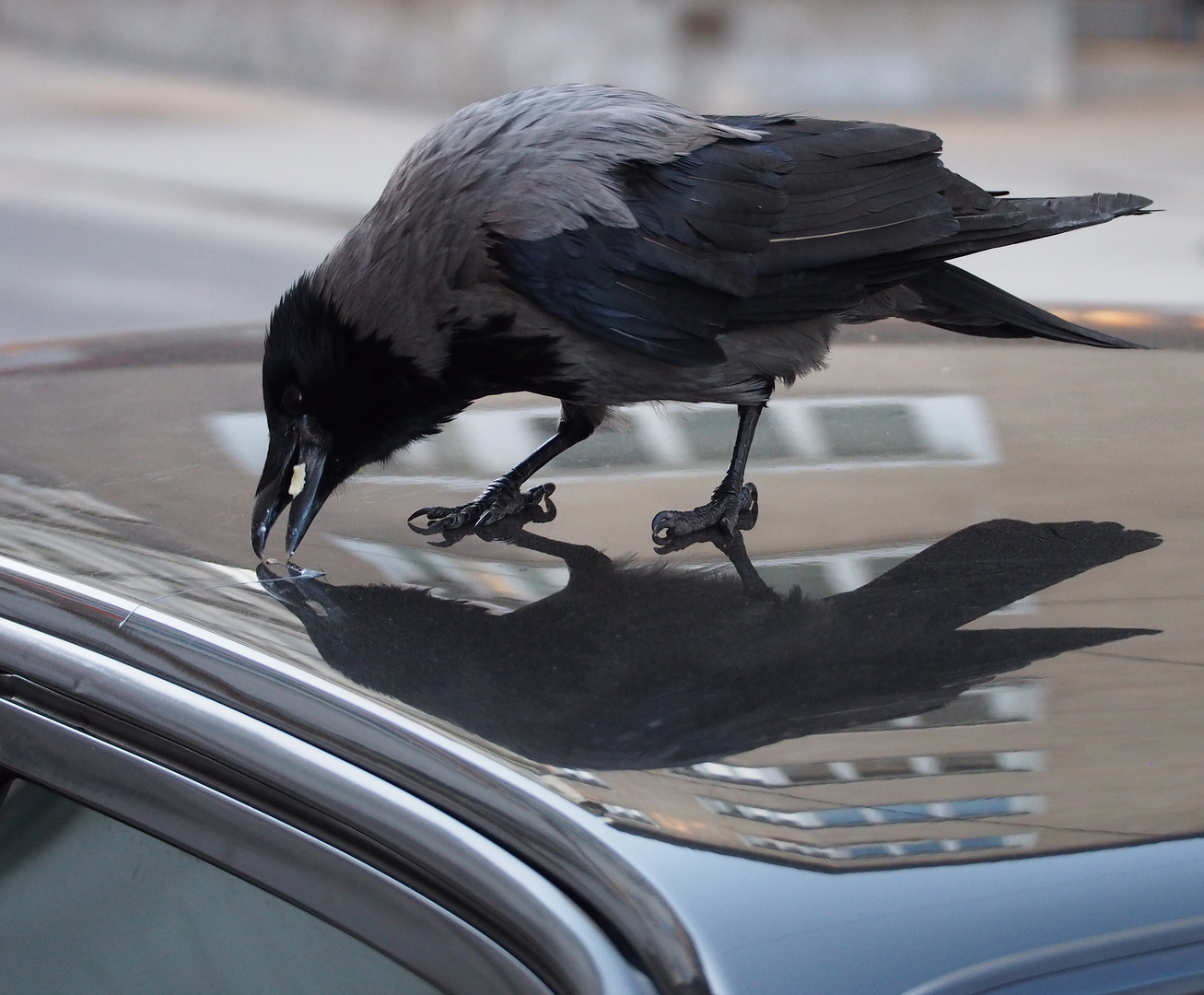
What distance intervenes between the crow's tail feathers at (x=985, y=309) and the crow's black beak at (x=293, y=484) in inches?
39.6

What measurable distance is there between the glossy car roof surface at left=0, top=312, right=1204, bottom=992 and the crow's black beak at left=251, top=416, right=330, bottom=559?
0.12 ft

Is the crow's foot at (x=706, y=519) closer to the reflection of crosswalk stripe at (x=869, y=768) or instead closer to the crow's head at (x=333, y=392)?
the crow's head at (x=333, y=392)

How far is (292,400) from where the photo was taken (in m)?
2.31

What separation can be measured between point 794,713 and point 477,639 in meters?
0.36

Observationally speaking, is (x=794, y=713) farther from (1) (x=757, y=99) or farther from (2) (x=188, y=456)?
(1) (x=757, y=99)

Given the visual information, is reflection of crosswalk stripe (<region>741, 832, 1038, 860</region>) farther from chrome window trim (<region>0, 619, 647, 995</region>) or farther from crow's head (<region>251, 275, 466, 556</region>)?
crow's head (<region>251, 275, 466, 556</region>)

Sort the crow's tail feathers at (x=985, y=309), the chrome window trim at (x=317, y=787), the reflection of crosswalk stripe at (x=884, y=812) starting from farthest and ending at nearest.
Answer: the crow's tail feathers at (x=985, y=309) → the reflection of crosswalk stripe at (x=884, y=812) → the chrome window trim at (x=317, y=787)

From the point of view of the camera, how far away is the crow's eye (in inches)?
91.0

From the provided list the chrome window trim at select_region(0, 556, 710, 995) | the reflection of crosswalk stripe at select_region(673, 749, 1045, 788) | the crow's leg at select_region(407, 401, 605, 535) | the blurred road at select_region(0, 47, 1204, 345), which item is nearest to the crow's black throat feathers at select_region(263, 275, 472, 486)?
the crow's leg at select_region(407, 401, 605, 535)

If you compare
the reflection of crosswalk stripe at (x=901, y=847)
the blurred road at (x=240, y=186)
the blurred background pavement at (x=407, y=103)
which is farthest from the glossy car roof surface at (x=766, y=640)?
the blurred background pavement at (x=407, y=103)

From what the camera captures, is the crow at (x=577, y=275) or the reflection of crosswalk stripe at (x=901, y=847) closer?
the reflection of crosswalk stripe at (x=901, y=847)

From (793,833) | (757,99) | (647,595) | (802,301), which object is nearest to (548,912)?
(793,833)

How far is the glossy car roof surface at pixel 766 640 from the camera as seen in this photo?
1.17m

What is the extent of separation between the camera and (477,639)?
164 cm
